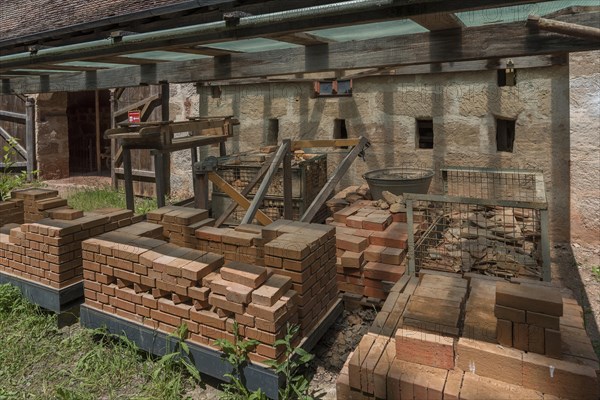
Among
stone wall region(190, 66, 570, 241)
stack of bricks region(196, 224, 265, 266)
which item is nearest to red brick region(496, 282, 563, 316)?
stack of bricks region(196, 224, 265, 266)

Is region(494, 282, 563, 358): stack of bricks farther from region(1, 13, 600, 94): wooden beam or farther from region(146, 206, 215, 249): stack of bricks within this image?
region(146, 206, 215, 249): stack of bricks

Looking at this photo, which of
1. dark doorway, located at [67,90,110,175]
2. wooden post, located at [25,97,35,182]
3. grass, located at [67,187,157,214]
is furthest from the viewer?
dark doorway, located at [67,90,110,175]

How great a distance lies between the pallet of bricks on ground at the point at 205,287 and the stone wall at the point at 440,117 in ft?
12.2

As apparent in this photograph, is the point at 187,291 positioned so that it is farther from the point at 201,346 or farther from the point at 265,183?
the point at 265,183

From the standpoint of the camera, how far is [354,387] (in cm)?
256

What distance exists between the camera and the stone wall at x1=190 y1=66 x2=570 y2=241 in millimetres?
6172

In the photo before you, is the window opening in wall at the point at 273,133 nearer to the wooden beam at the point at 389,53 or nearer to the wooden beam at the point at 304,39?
the wooden beam at the point at 389,53

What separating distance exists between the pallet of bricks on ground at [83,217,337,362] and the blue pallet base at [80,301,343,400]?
5 cm

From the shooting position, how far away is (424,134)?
7.21 metres

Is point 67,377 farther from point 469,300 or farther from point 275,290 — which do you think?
point 469,300

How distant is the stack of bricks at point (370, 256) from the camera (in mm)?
4375

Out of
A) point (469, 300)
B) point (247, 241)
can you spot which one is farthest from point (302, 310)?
point (469, 300)

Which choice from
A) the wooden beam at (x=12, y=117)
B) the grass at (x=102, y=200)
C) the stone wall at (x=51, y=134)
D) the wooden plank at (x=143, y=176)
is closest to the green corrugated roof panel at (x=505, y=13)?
the grass at (x=102, y=200)

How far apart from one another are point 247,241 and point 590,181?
15.7 ft
